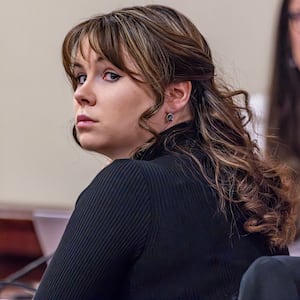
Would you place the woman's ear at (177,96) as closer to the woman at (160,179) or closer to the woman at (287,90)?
the woman at (160,179)

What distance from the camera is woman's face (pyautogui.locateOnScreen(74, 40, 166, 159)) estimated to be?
122 cm

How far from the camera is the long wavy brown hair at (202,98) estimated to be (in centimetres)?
118

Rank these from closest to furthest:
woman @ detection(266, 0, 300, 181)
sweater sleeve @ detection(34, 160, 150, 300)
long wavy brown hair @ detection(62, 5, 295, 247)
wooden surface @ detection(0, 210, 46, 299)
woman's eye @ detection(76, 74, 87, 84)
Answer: sweater sleeve @ detection(34, 160, 150, 300)
long wavy brown hair @ detection(62, 5, 295, 247)
woman's eye @ detection(76, 74, 87, 84)
woman @ detection(266, 0, 300, 181)
wooden surface @ detection(0, 210, 46, 299)

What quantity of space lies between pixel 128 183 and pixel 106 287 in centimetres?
15

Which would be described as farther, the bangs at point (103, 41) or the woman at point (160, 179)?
the bangs at point (103, 41)

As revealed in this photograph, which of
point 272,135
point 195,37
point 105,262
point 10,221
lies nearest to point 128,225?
point 105,262

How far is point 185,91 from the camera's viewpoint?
1.27m

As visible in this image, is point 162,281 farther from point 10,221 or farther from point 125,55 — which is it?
point 10,221

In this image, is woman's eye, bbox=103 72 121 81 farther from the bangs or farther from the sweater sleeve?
the sweater sleeve

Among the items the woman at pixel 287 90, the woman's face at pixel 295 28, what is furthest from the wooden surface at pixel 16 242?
the woman's face at pixel 295 28

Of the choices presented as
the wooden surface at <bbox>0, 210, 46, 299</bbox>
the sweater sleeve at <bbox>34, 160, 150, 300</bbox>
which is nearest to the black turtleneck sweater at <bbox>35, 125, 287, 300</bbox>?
the sweater sleeve at <bbox>34, 160, 150, 300</bbox>

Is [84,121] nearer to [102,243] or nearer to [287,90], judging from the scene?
[102,243]

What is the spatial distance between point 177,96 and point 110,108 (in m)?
0.12

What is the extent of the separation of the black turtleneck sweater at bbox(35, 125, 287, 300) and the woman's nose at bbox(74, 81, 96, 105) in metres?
0.19
